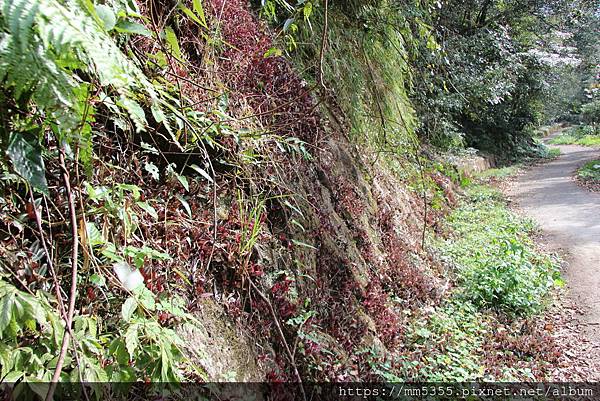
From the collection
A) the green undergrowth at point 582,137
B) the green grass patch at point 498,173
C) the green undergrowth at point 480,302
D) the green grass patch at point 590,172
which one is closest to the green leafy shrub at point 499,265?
the green undergrowth at point 480,302

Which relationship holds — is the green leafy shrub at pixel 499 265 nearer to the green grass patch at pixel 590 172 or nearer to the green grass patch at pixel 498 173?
the green grass patch at pixel 498 173

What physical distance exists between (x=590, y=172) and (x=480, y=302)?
12362mm

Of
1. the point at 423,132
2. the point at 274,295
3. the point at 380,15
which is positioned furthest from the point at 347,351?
the point at 423,132

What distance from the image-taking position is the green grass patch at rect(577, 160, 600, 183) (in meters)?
13.2

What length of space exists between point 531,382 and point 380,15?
4094mm

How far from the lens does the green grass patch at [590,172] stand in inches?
519

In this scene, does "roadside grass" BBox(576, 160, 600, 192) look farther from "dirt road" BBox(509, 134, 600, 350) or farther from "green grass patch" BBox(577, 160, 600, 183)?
"dirt road" BBox(509, 134, 600, 350)

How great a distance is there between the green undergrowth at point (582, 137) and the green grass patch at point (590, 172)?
11.1 m

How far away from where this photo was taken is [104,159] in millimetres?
1929

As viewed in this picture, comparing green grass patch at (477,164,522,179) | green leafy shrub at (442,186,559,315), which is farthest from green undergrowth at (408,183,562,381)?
green grass patch at (477,164,522,179)

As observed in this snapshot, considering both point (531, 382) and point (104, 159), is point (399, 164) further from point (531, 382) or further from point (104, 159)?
point (104, 159)

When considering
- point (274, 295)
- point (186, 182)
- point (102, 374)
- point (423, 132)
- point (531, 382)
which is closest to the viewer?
point (102, 374)

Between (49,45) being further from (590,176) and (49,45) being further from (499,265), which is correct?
(590,176)

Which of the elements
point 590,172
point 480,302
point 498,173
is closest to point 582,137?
point 590,172
